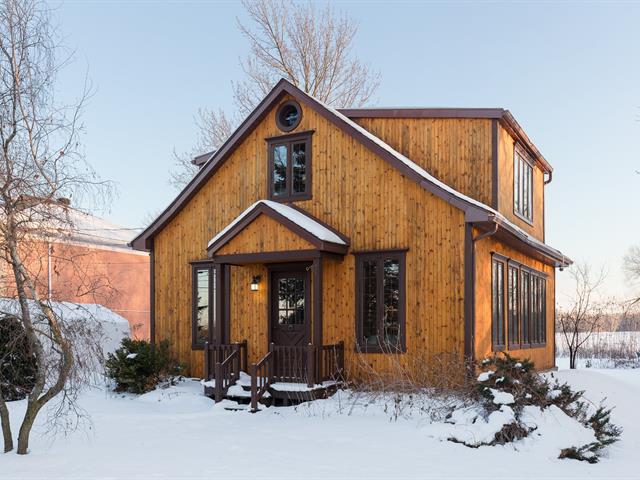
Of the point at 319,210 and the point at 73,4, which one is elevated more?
the point at 73,4

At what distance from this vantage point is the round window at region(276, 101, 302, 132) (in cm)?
1448

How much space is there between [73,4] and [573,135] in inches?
554

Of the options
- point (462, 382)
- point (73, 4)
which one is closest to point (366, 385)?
point (462, 382)

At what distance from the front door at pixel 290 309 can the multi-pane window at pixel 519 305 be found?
153 inches

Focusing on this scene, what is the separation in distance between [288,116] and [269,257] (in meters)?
3.55

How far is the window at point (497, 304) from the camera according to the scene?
13.5m

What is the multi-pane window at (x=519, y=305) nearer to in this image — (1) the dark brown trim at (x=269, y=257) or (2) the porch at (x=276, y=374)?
(2) the porch at (x=276, y=374)

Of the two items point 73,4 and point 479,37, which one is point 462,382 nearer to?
point 73,4

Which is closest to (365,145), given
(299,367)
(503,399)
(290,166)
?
(290,166)

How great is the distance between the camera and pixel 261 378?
12445mm

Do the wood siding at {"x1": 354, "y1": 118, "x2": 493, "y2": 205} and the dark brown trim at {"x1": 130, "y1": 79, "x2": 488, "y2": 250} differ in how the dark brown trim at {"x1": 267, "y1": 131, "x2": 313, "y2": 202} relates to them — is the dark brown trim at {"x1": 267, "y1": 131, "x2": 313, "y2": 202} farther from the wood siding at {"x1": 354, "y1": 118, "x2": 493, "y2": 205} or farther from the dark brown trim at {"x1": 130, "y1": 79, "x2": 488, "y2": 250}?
the wood siding at {"x1": 354, "y1": 118, "x2": 493, "y2": 205}

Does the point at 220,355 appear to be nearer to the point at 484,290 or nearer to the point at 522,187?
the point at 484,290

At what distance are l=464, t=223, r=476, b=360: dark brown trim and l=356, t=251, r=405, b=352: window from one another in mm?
1244

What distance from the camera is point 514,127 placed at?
48.2 ft
